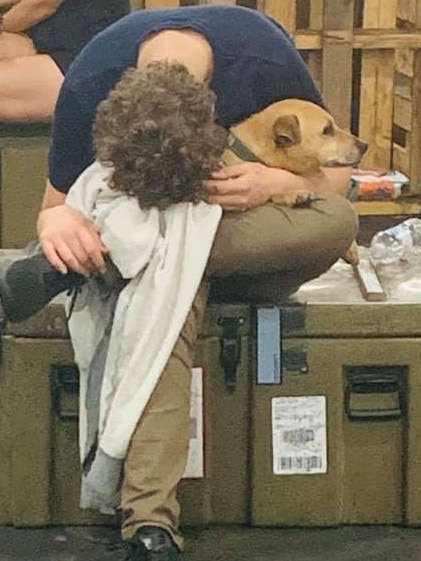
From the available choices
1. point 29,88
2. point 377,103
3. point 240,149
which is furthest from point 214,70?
point 377,103

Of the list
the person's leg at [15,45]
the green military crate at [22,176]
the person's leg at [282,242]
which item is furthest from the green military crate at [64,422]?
the person's leg at [15,45]

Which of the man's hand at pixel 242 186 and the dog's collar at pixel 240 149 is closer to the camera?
the man's hand at pixel 242 186

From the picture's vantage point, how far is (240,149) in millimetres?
2367

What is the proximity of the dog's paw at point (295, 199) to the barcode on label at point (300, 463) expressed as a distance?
1.37 ft

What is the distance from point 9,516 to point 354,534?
1.87ft

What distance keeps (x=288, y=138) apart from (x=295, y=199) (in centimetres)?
14

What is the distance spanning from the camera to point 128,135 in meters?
2.12

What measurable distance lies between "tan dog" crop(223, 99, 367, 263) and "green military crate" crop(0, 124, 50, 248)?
95 cm

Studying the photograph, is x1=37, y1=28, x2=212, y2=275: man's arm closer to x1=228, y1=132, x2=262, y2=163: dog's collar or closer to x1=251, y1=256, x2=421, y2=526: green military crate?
x1=228, y1=132, x2=262, y2=163: dog's collar

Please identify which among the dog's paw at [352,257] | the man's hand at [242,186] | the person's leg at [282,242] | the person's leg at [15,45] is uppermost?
the person's leg at [15,45]

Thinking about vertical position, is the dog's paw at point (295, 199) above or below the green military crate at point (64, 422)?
above

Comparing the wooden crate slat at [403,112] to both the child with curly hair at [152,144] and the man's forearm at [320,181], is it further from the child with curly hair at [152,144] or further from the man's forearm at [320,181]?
the child with curly hair at [152,144]

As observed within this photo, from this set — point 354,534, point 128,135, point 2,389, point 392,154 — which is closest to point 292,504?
point 354,534

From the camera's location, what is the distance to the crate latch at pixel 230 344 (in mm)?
2326
